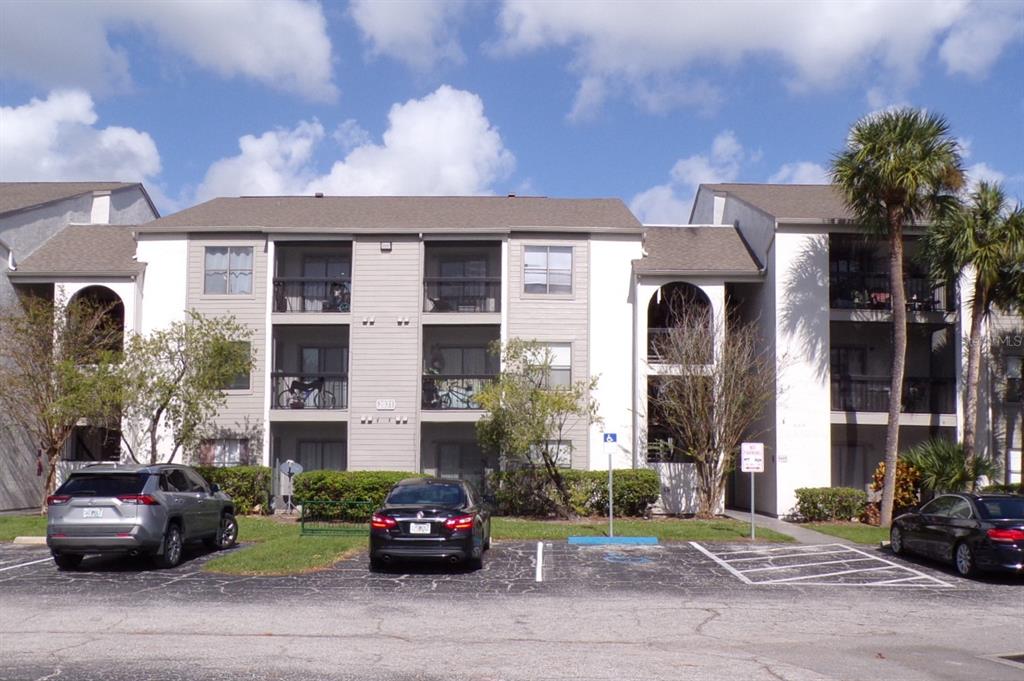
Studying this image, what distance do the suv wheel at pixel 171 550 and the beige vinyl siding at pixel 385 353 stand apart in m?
11.1

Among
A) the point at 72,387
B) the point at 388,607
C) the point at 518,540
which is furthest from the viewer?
the point at 72,387

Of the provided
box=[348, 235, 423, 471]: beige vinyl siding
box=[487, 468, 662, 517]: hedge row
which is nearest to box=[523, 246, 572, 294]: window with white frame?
box=[348, 235, 423, 471]: beige vinyl siding

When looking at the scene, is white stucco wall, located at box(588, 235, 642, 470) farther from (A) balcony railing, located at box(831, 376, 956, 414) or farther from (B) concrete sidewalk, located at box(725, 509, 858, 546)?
(A) balcony railing, located at box(831, 376, 956, 414)

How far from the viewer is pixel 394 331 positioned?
27641mm

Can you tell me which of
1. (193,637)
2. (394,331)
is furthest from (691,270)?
(193,637)

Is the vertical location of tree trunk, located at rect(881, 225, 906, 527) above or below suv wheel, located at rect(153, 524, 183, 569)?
above

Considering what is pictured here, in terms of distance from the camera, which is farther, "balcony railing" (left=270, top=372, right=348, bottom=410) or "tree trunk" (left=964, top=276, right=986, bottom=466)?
"balcony railing" (left=270, top=372, right=348, bottom=410)

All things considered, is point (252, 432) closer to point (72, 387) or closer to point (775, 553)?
point (72, 387)

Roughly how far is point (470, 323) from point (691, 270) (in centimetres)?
640

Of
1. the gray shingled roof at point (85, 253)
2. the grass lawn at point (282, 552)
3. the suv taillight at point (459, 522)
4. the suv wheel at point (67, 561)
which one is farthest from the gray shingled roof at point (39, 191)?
the suv taillight at point (459, 522)

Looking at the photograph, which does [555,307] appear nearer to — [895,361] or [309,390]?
[309,390]

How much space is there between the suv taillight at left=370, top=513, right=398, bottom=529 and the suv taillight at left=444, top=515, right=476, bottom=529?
85 cm

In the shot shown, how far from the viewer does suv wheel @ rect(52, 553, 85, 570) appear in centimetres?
Answer: 1588

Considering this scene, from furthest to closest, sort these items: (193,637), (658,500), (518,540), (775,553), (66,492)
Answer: (658,500) → (518,540) → (775,553) → (66,492) → (193,637)
